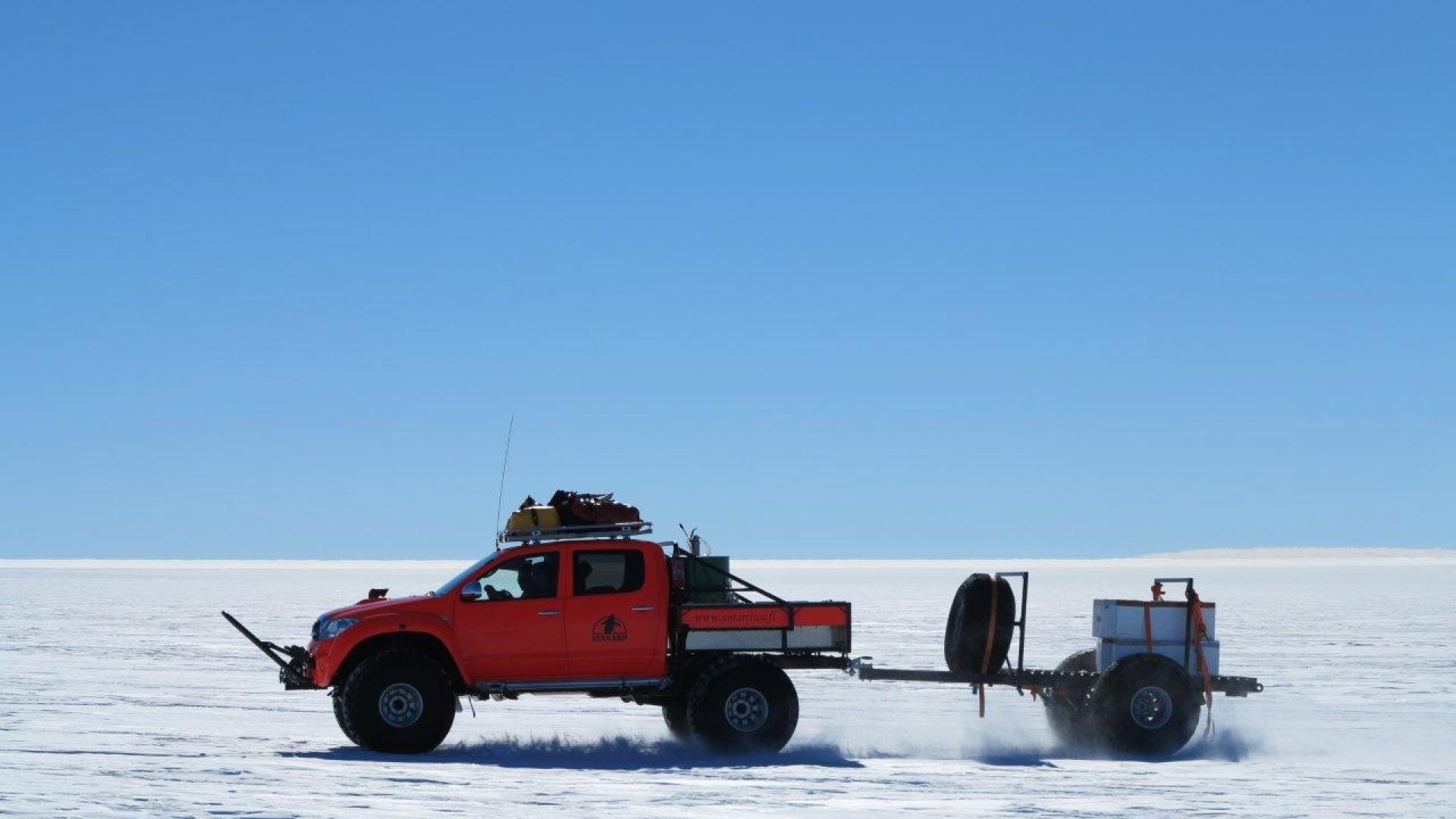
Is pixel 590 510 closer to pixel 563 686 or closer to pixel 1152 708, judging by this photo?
pixel 563 686

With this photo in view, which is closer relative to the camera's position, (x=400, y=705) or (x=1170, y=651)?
(x=400, y=705)

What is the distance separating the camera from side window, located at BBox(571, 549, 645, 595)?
45.1ft

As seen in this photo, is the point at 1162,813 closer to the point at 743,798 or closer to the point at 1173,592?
the point at 743,798

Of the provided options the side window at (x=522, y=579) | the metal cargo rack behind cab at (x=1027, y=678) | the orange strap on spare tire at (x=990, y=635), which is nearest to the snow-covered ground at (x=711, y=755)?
the metal cargo rack behind cab at (x=1027, y=678)

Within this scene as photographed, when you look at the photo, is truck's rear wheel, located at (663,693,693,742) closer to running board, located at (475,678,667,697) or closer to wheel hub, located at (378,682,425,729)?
running board, located at (475,678,667,697)

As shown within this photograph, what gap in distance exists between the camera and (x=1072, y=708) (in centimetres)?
1479

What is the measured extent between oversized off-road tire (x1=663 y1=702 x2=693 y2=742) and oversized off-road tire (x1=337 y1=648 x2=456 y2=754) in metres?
2.21

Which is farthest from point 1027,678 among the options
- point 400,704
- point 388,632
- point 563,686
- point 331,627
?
point 331,627

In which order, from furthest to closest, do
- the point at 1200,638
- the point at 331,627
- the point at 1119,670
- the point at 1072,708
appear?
the point at 1072,708 < the point at 1200,638 < the point at 1119,670 < the point at 331,627

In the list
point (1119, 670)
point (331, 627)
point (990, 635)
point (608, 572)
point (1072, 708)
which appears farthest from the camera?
point (1072, 708)

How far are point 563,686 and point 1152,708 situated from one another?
5129 mm

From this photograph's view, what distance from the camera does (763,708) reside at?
13656mm

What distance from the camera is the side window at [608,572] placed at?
13758 mm

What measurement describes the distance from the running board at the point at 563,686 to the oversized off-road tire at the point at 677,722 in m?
0.83
